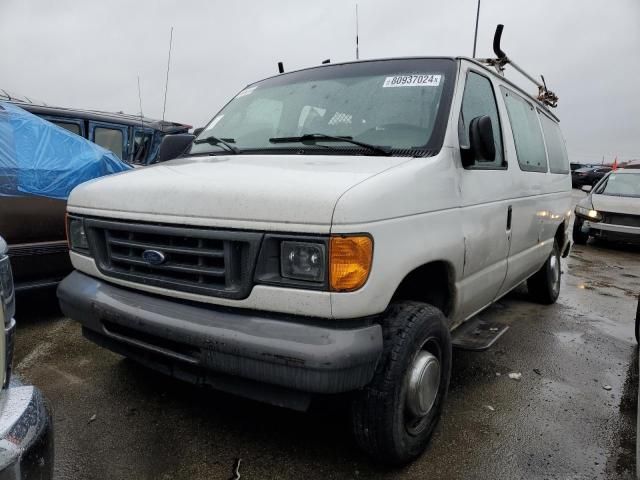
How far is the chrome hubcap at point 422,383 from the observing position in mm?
2168

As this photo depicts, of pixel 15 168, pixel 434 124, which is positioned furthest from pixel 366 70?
pixel 15 168

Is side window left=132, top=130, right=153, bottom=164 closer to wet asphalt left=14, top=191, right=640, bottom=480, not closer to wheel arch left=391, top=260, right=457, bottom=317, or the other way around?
wet asphalt left=14, top=191, right=640, bottom=480

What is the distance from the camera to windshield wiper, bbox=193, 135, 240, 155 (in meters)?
2.87

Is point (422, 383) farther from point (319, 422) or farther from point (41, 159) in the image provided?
point (41, 159)

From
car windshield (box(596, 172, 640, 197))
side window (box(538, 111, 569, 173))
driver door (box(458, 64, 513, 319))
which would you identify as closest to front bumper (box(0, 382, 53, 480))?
driver door (box(458, 64, 513, 319))

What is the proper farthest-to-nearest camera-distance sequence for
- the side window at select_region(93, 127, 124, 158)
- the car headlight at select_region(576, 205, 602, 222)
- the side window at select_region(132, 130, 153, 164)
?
the car headlight at select_region(576, 205, 602, 222) < the side window at select_region(132, 130, 153, 164) < the side window at select_region(93, 127, 124, 158)

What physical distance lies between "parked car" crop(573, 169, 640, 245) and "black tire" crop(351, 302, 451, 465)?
328 inches

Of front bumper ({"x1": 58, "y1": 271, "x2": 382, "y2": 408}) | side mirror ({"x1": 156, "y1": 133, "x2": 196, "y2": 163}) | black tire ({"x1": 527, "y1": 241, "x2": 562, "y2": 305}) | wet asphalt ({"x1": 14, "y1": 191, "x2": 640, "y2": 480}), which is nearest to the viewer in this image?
front bumper ({"x1": 58, "y1": 271, "x2": 382, "y2": 408})

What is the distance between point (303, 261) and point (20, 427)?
104 centimetres

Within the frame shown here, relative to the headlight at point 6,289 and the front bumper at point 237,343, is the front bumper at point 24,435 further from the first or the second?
Result: the front bumper at point 237,343

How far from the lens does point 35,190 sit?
3709mm

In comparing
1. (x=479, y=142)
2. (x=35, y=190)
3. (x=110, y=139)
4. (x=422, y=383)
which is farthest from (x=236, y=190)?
(x=110, y=139)

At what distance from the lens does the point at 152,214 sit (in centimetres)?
215

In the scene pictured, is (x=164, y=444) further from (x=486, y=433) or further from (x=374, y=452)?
(x=486, y=433)
